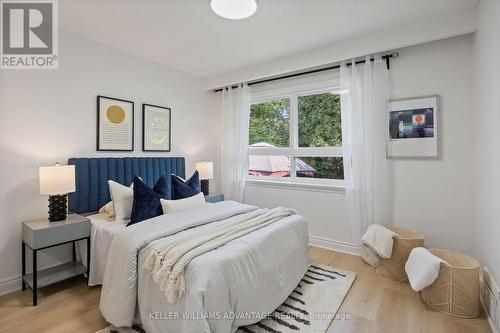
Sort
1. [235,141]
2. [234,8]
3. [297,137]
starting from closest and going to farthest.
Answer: [234,8] → [297,137] → [235,141]

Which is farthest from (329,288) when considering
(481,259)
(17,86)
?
(17,86)

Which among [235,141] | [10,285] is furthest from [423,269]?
[10,285]

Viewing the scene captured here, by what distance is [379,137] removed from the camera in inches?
111

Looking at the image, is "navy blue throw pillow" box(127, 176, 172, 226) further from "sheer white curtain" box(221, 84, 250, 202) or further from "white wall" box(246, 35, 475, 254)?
"white wall" box(246, 35, 475, 254)

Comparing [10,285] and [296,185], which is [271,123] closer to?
[296,185]

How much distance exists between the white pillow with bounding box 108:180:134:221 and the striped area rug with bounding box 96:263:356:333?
1.00 metres

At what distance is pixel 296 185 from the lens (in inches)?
140

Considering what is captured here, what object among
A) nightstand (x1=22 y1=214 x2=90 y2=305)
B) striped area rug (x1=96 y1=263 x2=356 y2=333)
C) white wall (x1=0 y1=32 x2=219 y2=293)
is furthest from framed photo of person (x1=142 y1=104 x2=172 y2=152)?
striped area rug (x1=96 y1=263 x2=356 y2=333)

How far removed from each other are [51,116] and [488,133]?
13.1ft

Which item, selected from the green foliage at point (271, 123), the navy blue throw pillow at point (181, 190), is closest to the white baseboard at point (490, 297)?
the green foliage at point (271, 123)

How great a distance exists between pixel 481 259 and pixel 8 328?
388cm

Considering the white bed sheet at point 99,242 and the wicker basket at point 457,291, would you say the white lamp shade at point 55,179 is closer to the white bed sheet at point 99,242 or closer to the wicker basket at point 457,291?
the white bed sheet at point 99,242

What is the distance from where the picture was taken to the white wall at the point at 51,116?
2.29 m

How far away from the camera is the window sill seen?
3.24 m
